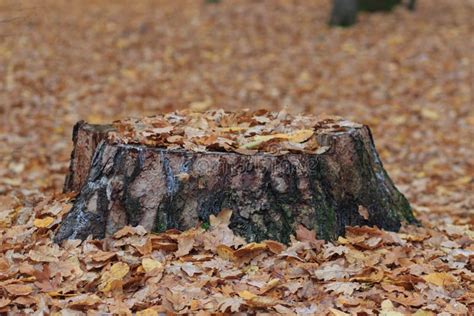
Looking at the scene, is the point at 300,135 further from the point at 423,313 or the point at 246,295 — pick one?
the point at 423,313

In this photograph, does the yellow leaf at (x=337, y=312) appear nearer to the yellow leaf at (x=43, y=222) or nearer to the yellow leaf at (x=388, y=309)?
the yellow leaf at (x=388, y=309)

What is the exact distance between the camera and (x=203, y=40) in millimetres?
12258

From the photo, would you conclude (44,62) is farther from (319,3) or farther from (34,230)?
(34,230)

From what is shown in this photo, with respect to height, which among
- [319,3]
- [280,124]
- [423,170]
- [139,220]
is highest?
[319,3]

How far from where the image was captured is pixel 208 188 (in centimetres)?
404

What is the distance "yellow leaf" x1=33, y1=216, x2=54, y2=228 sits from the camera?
4.29m

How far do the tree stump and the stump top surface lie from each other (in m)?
0.01

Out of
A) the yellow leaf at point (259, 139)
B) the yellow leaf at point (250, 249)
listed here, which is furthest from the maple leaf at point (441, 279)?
the yellow leaf at point (259, 139)

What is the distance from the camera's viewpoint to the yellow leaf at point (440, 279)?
3848 millimetres

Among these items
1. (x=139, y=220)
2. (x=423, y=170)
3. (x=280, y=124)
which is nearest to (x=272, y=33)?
(x=423, y=170)

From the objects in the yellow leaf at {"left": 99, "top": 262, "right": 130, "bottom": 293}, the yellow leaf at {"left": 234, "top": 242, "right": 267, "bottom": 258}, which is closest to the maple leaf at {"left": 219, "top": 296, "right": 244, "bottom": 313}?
the yellow leaf at {"left": 234, "top": 242, "right": 267, "bottom": 258}

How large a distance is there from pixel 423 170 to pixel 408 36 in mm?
5181

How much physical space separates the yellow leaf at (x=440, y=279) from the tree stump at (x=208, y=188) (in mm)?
615

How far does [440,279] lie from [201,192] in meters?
1.38
